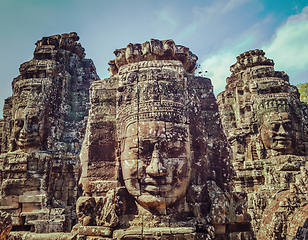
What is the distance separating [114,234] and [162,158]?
1479mm

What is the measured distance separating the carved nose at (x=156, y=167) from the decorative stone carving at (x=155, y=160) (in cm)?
2

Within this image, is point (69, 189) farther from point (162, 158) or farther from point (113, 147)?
point (162, 158)

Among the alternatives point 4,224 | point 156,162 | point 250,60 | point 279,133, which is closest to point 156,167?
point 156,162

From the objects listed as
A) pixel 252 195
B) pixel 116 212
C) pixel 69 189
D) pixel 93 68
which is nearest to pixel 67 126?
pixel 69 189

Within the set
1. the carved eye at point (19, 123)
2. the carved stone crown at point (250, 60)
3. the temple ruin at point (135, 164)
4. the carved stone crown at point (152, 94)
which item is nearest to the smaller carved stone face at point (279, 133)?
the temple ruin at point (135, 164)

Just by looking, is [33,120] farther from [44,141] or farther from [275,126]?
[275,126]

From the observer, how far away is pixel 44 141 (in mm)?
10352

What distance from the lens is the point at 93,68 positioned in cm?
1282

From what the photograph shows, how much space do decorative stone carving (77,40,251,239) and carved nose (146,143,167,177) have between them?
0.7 inches

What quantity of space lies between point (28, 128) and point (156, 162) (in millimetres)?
7164

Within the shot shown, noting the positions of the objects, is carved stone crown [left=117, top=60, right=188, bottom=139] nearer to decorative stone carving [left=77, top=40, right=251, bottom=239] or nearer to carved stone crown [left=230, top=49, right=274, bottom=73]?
decorative stone carving [left=77, top=40, right=251, bottom=239]

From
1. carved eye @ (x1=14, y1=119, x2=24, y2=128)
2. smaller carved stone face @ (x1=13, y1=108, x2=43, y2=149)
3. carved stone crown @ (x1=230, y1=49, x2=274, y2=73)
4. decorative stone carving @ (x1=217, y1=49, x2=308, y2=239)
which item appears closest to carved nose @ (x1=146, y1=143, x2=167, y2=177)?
decorative stone carving @ (x1=217, y1=49, x2=308, y2=239)

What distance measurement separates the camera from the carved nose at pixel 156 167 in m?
4.58

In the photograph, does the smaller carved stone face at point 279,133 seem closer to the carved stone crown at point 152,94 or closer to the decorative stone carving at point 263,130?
the decorative stone carving at point 263,130
